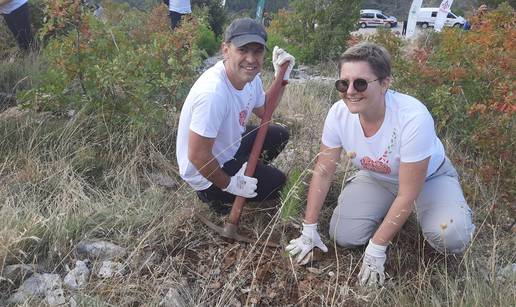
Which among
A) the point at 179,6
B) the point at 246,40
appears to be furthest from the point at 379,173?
the point at 179,6

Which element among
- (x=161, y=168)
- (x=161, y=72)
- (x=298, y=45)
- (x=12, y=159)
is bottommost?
(x=298, y=45)

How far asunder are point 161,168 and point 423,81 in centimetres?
213

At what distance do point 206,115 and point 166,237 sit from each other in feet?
2.22

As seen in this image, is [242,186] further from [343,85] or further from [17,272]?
[17,272]

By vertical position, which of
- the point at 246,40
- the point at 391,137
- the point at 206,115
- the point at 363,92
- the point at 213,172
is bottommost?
the point at 213,172

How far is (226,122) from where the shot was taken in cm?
279

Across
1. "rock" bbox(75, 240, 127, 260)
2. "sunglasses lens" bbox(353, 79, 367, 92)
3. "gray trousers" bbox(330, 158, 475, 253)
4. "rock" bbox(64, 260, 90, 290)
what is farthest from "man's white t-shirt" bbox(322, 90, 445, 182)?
"rock" bbox(64, 260, 90, 290)

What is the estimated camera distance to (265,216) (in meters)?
3.02

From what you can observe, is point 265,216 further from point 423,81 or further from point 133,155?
point 423,81

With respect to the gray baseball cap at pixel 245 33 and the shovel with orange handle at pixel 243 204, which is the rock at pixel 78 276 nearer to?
the shovel with orange handle at pixel 243 204

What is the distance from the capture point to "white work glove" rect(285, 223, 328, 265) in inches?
99.0

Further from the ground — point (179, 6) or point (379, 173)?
point (379, 173)

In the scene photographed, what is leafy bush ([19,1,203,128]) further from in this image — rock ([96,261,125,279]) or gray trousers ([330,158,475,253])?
gray trousers ([330,158,475,253])

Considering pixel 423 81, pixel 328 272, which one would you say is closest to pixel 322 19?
pixel 423 81
